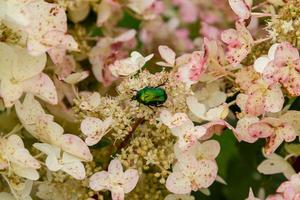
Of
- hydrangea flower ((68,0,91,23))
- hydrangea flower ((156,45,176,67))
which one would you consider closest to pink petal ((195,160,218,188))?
hydrangea flower ((156,45,176,67))

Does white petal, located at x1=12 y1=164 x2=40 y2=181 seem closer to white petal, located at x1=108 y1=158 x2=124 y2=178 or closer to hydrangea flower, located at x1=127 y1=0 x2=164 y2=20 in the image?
white petal, located at x1=108 y1=158 x2=124 y2=178

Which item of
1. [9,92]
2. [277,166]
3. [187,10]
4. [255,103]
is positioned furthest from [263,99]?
[187,10]

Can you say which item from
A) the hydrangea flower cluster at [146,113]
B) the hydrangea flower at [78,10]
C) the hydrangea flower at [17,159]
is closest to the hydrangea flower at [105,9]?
the hydrangea flower at [78,10]

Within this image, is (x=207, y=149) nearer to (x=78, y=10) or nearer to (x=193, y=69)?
(x=193, y=69)

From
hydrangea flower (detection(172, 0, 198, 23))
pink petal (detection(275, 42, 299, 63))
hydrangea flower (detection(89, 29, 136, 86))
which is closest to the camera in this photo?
pink petal (detection(275, 42, 299, 63))

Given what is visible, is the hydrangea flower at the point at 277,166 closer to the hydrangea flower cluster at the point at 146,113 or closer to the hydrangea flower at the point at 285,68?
the hydrangea flower cluster at the point at 146,113

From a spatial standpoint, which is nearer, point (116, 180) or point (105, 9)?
point (116, 180)
